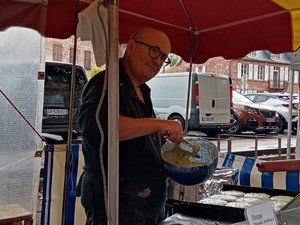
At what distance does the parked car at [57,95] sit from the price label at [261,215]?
4852 mm

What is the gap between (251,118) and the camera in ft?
34.6

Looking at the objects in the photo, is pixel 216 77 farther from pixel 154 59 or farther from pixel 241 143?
pixel 154 59

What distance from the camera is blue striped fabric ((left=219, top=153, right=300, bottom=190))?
298 cm

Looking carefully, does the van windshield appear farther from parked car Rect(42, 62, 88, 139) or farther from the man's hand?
the man's hand

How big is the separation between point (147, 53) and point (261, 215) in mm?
833

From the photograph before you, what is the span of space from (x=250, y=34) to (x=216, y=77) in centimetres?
653

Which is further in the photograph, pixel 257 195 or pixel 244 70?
pixel 244 70

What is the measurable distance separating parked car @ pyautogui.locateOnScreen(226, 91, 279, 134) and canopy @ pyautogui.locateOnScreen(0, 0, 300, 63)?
288 inches

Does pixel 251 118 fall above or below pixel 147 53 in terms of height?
below

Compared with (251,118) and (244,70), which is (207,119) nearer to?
(251,118)

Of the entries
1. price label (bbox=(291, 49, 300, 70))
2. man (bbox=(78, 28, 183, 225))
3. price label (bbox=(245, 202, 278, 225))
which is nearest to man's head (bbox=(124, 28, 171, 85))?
man (bbox=(78, 28, 183, 225))

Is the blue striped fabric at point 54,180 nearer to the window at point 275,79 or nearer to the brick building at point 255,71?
the brick building at point 255,71

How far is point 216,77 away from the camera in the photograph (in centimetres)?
955

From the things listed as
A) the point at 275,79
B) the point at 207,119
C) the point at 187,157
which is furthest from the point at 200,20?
the point at 275,79
